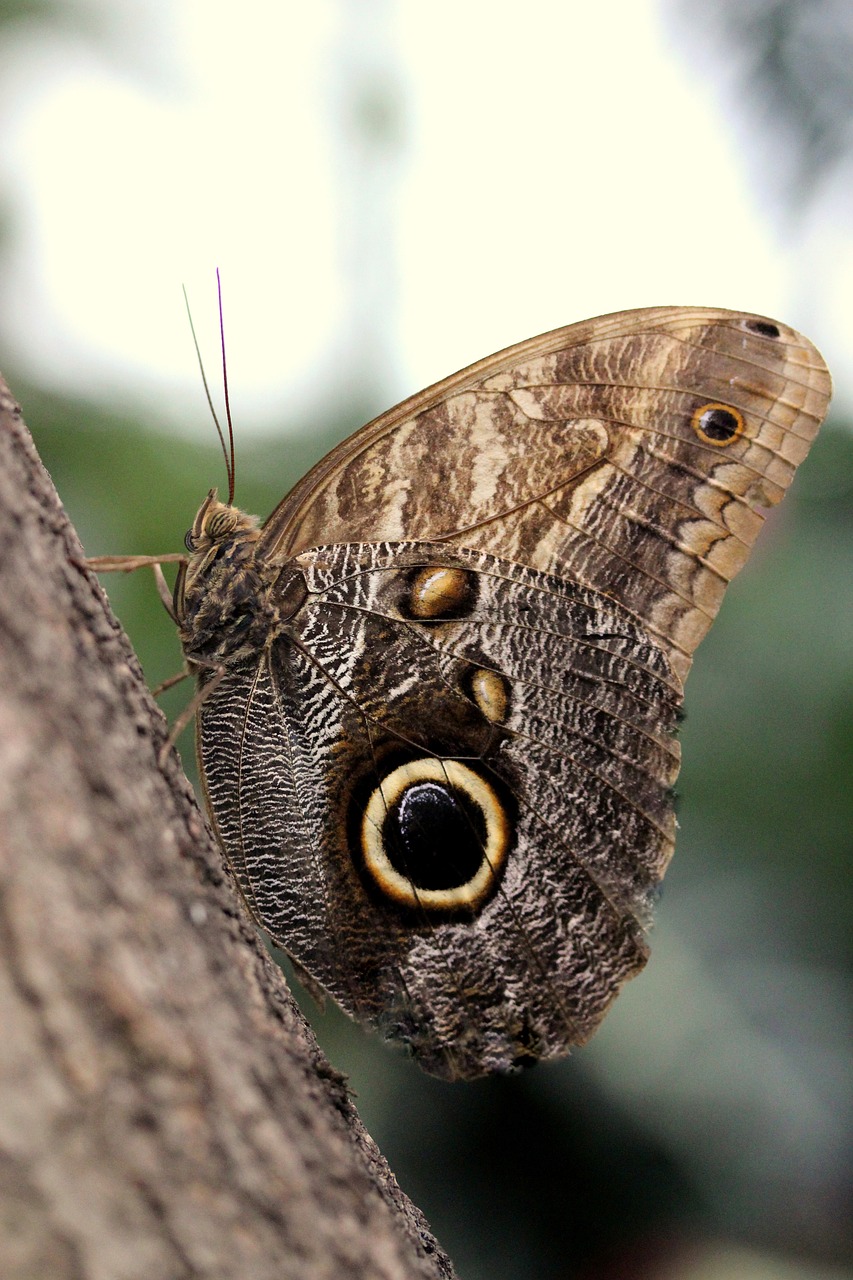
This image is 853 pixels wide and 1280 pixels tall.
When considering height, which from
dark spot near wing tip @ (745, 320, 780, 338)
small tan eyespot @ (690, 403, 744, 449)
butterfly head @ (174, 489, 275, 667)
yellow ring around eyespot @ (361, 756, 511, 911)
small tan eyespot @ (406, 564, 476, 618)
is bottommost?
yellow ring around eyespot @ (361, 756, 511, 911)

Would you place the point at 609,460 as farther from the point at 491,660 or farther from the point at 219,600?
the point at 219,600

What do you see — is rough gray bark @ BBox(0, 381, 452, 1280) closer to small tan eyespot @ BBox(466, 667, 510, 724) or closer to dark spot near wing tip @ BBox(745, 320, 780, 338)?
small tan eyespot @ BBox(466, 667, 510, 724)

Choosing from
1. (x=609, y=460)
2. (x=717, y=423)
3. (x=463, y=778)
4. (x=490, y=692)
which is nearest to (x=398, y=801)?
(x=463, y=778)

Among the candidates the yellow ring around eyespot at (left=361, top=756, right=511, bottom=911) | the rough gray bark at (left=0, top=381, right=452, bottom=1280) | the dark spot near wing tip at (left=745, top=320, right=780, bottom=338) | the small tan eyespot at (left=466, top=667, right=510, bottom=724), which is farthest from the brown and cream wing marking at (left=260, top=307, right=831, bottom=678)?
the rough gray bark at (left=0, top=381, right=452, bottom=1280)

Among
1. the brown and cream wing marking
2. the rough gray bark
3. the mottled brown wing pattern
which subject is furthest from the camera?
the brown and cream wing marking

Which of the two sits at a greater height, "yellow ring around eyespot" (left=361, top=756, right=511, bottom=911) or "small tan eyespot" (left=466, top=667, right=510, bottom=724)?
"small tan eyespot" (left=466, top=667, right=510, bottom=724)

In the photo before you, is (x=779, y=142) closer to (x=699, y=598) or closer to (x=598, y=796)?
(x=699, y=598)

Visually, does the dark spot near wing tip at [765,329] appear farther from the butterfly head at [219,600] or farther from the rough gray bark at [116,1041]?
the rough gray bark at [116,1041]

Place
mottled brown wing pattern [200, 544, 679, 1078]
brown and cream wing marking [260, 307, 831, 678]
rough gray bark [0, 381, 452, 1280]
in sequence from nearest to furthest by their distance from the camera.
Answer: rough gray bark [0, 381, 452, 1280] < mottled brown wing pattern [200, 544, 679, 1078] < brown and cream wing marking [260, 307, 831, 678]
